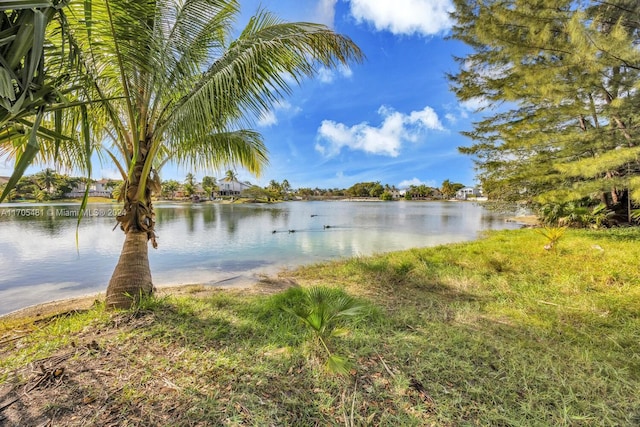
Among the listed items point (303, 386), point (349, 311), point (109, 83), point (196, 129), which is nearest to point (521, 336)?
point (349, 311)

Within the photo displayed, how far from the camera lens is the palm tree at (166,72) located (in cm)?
282

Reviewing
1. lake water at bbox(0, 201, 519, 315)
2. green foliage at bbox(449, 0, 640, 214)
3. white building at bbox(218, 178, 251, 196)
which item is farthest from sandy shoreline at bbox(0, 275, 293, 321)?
white building at bbox(218, 178, 251, 196)

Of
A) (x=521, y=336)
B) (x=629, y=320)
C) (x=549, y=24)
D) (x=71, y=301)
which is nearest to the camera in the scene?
(x=521, y=336)

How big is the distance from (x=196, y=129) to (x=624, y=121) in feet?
29.9

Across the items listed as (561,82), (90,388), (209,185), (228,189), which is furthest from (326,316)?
(228,189)

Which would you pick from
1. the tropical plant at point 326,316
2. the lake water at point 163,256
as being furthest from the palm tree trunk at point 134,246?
the lake water at point 163,256

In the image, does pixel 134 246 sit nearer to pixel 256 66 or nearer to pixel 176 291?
pixel 176 291

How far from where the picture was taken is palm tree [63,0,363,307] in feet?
9.25

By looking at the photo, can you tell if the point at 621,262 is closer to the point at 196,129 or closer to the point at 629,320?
the point at 629,320

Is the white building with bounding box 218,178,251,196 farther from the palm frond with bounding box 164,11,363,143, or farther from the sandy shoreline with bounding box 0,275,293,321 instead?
the palm frond with bounding box 164,11,363,143

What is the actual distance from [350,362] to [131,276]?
10.2 ft

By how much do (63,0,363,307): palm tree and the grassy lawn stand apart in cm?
105

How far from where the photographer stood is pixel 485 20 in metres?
6.20

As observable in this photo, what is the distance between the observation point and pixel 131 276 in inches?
134
